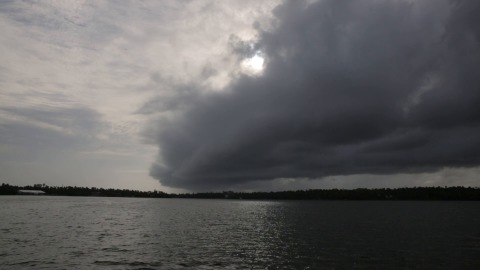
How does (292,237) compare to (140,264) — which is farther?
(292,237)

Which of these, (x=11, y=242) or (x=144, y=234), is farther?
(x=144, y=234)

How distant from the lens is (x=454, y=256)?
4869 centimetres

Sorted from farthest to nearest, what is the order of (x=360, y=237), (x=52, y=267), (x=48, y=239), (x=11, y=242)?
(x=360, y=237), (x=48, y=239), (x=11, y=242), (x=52, y=267)

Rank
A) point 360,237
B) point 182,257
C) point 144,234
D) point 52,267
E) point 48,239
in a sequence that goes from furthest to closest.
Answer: point 144,234
point 360,237
point 48,239
point 182,257
point 52,267

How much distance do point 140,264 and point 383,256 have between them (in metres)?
32.0

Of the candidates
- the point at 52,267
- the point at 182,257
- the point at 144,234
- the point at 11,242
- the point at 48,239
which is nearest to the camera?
the point at 52,267

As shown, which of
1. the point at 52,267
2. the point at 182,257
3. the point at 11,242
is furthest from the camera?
the point at 11,242

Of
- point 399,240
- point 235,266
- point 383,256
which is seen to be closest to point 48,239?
point 235,266

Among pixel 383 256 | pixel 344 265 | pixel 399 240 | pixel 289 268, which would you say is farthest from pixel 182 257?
pixel 399 240

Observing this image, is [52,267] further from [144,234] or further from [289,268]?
[144,234]

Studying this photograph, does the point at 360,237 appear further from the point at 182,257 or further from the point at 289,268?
the point at 182,257

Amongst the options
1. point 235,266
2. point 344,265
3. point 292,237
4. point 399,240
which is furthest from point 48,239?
point 399,240

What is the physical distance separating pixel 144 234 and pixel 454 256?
55601 millimetres

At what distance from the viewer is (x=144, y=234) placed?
74438mm
